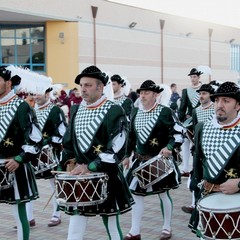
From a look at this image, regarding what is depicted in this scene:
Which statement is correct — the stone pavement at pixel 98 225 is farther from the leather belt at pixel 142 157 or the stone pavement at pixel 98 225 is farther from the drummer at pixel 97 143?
the drummer at pixel 97 143

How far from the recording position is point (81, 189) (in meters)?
4.86

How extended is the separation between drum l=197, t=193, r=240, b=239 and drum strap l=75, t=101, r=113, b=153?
135 centimetres

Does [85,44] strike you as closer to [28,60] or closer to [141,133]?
[28,60]

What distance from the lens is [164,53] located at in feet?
133

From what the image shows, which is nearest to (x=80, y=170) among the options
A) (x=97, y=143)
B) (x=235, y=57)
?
(x=97, y=143)

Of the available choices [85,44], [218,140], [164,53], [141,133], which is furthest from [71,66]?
[218,140]

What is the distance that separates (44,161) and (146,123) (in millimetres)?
1597

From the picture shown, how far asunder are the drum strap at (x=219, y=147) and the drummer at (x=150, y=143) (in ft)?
6.72

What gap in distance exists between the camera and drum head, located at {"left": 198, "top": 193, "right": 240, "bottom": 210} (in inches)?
166

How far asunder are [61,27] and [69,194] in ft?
91.5

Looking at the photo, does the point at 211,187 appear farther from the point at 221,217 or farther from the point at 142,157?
the point at 142,157

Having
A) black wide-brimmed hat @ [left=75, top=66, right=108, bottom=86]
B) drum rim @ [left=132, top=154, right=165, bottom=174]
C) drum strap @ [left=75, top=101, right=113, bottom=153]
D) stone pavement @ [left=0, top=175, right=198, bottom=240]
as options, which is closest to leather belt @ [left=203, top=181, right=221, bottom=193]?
drum strap @ [left=75, top=101, right=113, bottom=153]

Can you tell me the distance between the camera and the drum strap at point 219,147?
14.9 feet

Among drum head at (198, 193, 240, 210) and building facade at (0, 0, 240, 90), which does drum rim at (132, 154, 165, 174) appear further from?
building facade at (0, 0, 240, 90)
